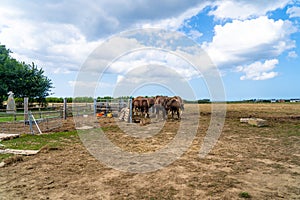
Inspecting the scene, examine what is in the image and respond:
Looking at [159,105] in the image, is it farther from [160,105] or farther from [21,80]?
[21,80]

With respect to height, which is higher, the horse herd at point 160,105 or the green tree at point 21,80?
the green tree at point 21,80

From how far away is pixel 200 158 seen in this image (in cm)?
527

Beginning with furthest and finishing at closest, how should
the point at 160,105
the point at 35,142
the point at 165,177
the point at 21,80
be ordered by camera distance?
the point at 21,80
the point at 160,105
the point at 35,142
the point at 165,177

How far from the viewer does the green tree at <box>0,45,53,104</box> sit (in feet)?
71.9

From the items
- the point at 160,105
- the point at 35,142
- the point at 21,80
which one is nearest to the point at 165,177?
the point at 35,142

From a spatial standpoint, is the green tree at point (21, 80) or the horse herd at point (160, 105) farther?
the green tree at point (21, 80)

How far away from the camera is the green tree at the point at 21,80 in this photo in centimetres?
2191

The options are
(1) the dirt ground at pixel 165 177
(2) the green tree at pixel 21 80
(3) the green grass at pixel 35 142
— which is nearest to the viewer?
(1) the dirt ground at pixel 165 177

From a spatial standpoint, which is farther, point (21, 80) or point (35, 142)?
point (21, 80)

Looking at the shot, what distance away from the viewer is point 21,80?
23.2 metres

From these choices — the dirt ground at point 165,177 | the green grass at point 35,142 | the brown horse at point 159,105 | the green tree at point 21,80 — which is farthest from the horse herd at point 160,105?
the green tree at point 21,80

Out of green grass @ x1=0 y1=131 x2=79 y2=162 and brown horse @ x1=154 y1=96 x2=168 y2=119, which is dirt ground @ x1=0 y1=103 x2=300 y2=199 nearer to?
green grass @ x1=0 y1=131 x2=79 y2=162

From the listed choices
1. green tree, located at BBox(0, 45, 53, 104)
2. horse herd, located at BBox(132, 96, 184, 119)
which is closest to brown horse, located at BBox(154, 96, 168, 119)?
horse herd, located at BBox(132, 96, 184, 119)

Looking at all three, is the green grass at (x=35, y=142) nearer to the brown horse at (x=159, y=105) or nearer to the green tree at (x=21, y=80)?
the brown horse at (x=159, y=105)
